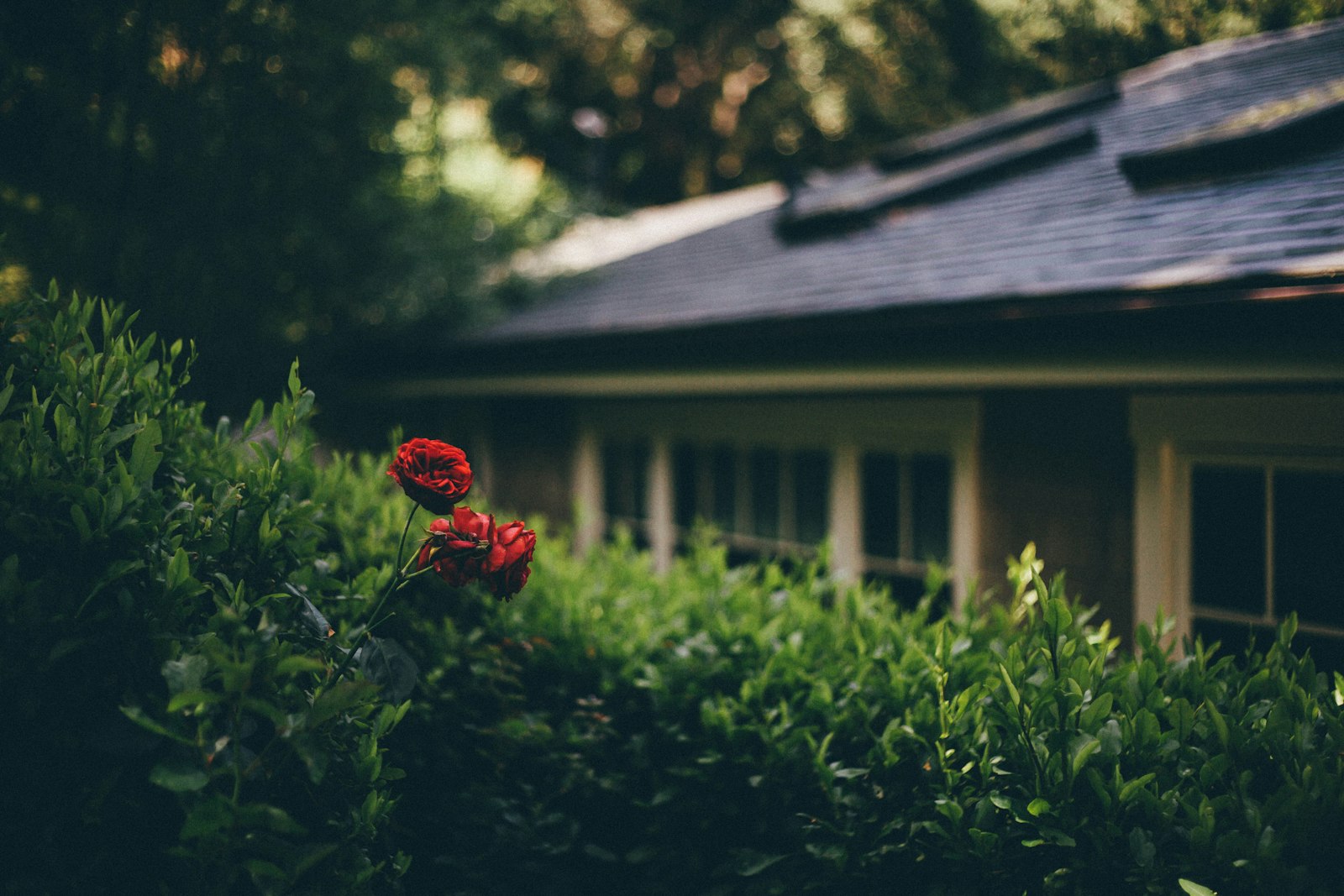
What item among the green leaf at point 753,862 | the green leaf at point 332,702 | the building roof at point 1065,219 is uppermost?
the building roof at point 1065,219

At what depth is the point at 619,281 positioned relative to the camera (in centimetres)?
725

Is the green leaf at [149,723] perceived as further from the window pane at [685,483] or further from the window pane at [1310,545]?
the window pane at [685,483]

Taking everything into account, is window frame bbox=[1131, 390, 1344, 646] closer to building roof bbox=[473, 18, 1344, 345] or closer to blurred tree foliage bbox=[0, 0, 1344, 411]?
building roof bbox=[473, 18, 1344, 345]

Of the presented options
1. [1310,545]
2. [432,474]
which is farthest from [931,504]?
[432,474]

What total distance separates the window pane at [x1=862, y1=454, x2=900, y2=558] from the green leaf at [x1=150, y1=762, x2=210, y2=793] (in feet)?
13.2

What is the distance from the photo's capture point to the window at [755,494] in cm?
518

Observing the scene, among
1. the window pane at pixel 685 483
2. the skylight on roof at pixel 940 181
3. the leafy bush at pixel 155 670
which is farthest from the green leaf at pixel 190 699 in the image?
the skylight on roof at pixel 940 181

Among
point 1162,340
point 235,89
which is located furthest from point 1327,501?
point 235,89

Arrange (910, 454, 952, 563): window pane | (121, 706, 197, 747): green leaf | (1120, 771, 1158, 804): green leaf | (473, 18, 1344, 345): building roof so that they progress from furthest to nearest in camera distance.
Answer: (910, 454, 952, 563): window pane < (473, 18, 1344, 345): building roof < (1120, 771, 1158, 804): green leaf < (121, 706, 197, 747): green leaf

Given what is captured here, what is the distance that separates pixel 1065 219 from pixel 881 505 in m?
1.91

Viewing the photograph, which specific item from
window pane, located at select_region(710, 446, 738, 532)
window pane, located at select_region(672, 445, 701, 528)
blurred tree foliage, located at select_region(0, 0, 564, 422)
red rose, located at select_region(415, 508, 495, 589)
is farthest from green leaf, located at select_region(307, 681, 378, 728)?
blurred tree foliage, located at select_region(0, 0, 564, 422)

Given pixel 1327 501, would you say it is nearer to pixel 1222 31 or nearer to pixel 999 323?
pixel 999 323

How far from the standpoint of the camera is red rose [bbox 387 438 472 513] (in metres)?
1.81

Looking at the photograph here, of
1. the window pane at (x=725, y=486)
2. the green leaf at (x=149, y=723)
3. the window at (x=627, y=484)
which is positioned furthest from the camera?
the window at (x=627, y=484)
